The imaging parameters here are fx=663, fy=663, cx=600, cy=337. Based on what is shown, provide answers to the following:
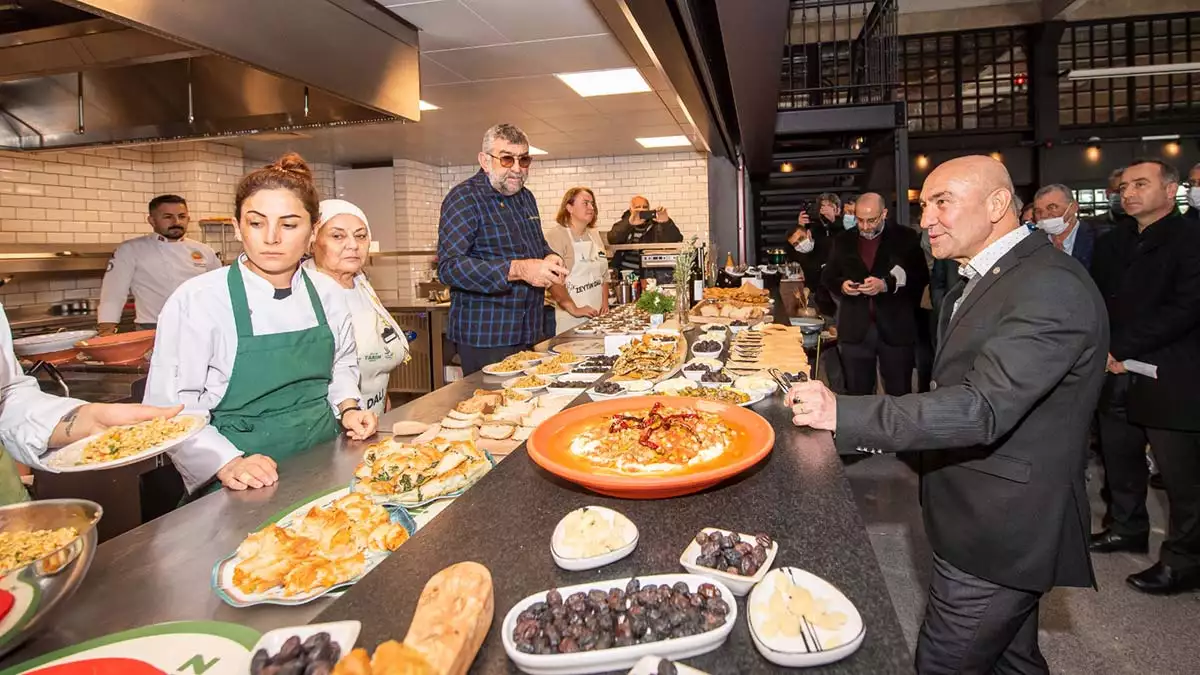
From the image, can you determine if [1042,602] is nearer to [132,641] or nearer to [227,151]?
[132,641]

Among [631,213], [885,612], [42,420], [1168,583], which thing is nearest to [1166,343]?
[1168,583]

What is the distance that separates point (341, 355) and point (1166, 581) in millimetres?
4057

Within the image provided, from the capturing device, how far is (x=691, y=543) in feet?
3.36

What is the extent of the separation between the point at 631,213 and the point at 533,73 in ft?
10.1

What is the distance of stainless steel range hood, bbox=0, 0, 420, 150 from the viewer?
2973 mm

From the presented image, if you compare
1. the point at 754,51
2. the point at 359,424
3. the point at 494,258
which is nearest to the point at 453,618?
the point at 359,424

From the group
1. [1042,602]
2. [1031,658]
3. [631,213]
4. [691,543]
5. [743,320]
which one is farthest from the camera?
[631,213]

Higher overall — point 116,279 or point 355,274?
point 116,279

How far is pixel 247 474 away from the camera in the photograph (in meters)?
1.70

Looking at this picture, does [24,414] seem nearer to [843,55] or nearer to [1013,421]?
[1013,421]

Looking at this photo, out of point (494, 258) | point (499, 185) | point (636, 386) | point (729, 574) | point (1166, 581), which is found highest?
point (499, 185)

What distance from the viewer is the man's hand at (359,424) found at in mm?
2088

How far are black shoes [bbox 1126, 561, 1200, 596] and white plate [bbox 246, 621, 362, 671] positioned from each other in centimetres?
409

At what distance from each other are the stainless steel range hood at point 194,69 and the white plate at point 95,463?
5.56 ft
